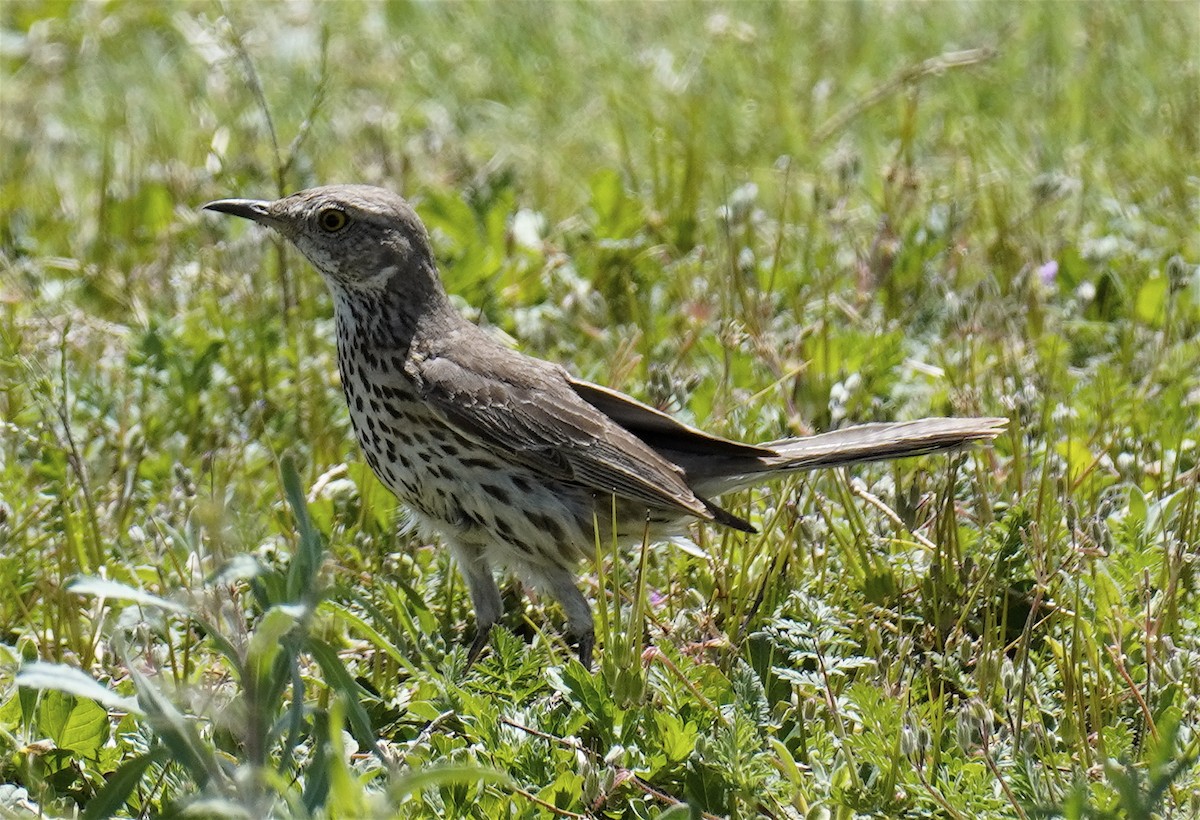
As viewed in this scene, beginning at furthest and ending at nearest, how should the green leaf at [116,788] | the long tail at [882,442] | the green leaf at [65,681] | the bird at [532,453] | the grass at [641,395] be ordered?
the bird at [532,453]
the long tail at [882,442]
the grass at [641,395]
the green leaf at [116,788]
the green leaf at [65,681]

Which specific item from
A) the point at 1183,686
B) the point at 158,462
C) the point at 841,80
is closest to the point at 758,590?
the point at 1183,686

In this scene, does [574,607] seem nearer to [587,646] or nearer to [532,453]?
[587,646]

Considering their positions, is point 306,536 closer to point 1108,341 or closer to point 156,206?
point 1108,341

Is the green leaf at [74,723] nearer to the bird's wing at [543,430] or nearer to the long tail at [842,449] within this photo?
the bird's wing at [543,430]

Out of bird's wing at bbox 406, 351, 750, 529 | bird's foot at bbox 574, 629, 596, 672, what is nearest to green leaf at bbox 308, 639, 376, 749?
bird's foot at bbox 574, 629, 596, 672

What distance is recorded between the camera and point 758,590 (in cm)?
468

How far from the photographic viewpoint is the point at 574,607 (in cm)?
493

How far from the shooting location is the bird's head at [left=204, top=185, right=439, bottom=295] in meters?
5.37

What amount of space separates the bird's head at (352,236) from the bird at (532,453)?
0.48ft

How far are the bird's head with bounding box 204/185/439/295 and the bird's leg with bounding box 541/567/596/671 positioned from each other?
1091 millimetres

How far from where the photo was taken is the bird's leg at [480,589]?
5.02m

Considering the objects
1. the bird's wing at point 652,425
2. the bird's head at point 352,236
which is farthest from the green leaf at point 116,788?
the bird's head at point 352,236

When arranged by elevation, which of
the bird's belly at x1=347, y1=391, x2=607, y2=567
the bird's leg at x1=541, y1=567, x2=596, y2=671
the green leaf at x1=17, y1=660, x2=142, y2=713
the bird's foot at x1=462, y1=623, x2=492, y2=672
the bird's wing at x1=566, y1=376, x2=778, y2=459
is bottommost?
the bird's foot at x1=462, y1=623, x2=492, y2=672

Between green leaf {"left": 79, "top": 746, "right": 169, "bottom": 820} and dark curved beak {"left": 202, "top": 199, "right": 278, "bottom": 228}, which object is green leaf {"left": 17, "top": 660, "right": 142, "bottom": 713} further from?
dark curved beak {"left": 202, "top": 199, "right": 278, "bottom": 228}
